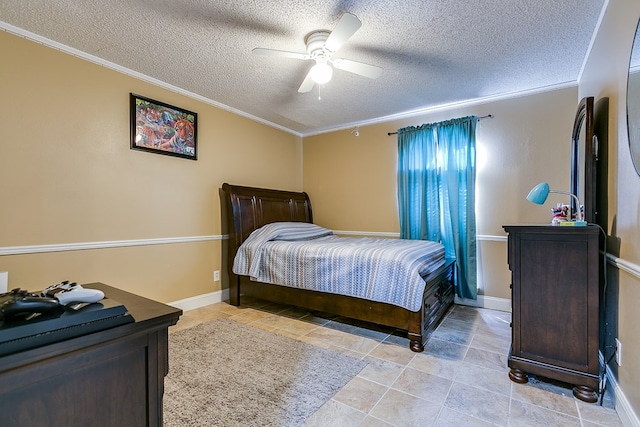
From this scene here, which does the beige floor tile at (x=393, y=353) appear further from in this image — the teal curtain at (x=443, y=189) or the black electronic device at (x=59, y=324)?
the black electronic device at (x=59, y=324)

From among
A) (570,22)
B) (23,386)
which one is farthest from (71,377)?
(570,22)

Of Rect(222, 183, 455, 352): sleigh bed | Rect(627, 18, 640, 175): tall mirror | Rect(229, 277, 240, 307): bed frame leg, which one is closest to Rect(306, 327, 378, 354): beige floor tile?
Rect(222, 183, 455, 352): sleigh bed

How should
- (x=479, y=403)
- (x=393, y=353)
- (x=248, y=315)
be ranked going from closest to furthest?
1. (x=479, y=403)
2. (x=393, y=353)
3. (x=248, y=315)

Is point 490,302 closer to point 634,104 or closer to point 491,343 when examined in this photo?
point 491,343

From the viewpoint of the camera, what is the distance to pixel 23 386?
1.93ft

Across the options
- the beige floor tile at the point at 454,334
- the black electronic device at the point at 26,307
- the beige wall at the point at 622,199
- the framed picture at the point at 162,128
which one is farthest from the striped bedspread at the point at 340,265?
the black electronic device at the point at 26,307

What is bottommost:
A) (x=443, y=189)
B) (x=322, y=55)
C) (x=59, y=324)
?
(x=59, y=324)

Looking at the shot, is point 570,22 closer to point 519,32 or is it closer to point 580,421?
point 519,32

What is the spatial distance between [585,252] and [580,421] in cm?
89

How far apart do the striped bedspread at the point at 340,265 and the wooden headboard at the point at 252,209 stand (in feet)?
0.50

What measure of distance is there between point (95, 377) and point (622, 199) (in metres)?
2.36

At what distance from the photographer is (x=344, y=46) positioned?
2.42 m

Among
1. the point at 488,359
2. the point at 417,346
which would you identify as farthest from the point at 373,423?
the point at 488,359

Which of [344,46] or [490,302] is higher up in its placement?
[344,46]
